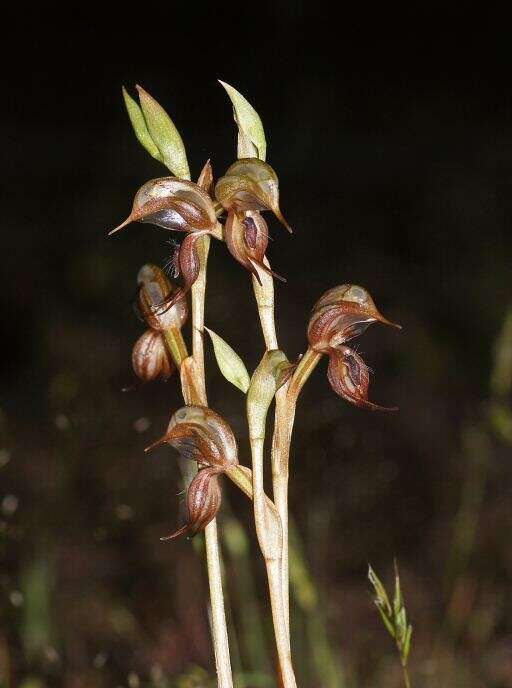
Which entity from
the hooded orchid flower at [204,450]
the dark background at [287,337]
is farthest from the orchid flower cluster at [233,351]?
the dark background at [287,337]

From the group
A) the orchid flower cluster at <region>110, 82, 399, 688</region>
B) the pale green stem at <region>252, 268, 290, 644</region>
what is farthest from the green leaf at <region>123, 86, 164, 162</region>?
the pale green stem at <region>252, 268, 290, 644</region>

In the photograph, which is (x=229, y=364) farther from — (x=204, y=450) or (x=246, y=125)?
(x=246, y=125)

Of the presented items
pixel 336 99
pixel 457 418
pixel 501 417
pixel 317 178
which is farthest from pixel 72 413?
pixel 336 99

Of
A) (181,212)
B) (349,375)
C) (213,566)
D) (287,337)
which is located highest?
(181,212)

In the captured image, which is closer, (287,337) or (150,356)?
(150,356)

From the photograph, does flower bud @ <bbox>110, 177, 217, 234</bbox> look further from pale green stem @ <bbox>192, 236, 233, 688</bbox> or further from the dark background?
the dark background

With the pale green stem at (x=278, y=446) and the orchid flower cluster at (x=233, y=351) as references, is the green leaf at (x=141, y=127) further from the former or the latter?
the pale green stem at (x=278, y=446)

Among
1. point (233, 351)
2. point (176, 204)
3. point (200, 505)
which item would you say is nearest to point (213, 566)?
point (200, 505)
